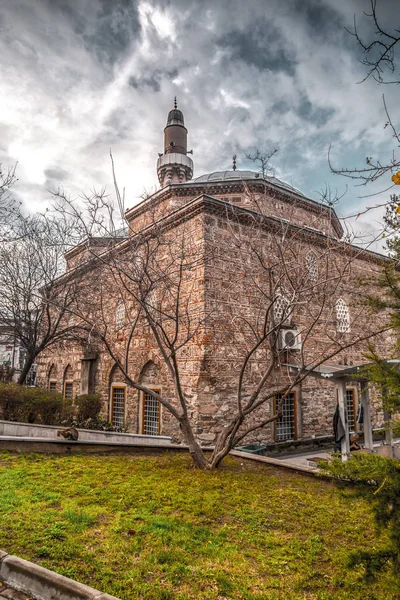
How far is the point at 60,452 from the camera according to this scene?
7301mm

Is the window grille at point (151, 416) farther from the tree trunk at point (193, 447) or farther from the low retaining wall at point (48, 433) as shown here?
the tree trunk at point (193, 447)

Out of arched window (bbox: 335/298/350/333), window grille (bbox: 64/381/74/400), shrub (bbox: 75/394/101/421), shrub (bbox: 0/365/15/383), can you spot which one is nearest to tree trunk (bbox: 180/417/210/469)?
shrub (bbox: 75/394/101/421)

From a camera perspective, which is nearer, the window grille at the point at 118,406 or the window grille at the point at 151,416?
the window grille at the point at 151,416

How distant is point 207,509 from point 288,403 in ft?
23.1

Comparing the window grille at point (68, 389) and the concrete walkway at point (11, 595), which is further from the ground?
the window grille at point (68, 389)

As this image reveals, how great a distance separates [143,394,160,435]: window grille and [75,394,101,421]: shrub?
1.42 m

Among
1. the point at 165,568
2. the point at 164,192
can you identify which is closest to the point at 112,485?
the point at 165,568

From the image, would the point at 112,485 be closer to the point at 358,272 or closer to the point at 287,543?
the point at 287,543

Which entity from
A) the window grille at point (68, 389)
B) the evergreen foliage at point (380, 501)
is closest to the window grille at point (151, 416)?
the window grille at point (68, 389)

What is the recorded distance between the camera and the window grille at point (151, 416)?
428 inches

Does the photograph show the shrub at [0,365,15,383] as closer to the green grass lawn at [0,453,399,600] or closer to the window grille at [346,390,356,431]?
the green grass lawn at [0,453,399,600]

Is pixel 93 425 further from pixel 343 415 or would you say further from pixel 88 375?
pixel 343 415

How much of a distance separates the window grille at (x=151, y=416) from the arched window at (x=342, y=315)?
654 centimetres

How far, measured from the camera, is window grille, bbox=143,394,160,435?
10.9m
